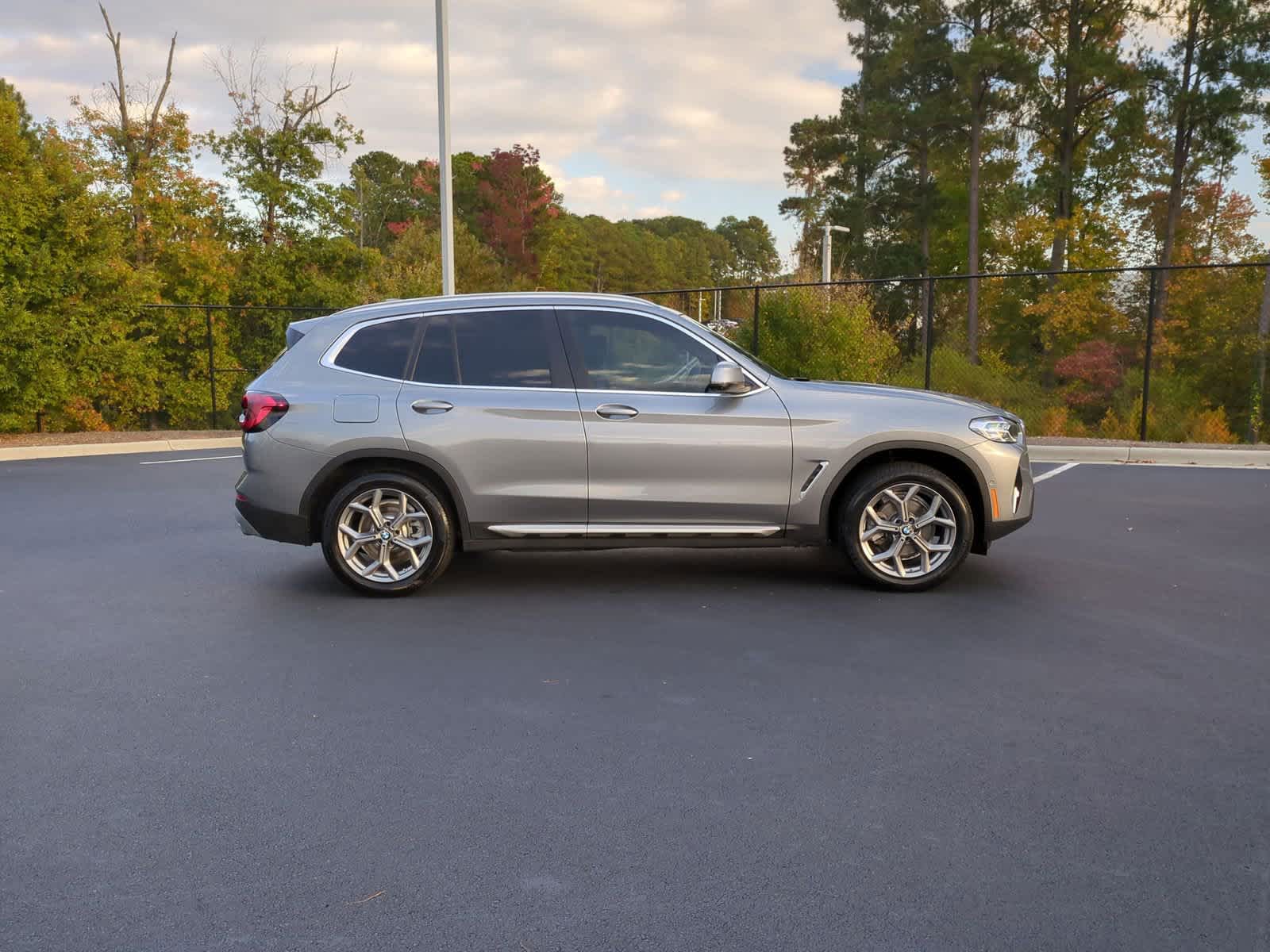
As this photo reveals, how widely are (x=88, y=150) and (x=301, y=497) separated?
2676 cm

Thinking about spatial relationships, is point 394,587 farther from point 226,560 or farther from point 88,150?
point 88,150

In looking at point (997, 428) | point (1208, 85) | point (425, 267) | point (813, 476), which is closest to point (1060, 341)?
point (1208, 85)

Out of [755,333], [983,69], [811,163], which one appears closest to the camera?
[755,333]

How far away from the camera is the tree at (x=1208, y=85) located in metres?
34.3

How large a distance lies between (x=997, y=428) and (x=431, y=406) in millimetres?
3690

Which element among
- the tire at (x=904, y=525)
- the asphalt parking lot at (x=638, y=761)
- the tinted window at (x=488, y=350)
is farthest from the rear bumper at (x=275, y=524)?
the tire at (x=904, y=525)

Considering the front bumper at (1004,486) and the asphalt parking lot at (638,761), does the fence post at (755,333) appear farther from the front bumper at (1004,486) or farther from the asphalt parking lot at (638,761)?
the front bumper at (1004,486)

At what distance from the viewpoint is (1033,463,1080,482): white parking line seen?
13117mm

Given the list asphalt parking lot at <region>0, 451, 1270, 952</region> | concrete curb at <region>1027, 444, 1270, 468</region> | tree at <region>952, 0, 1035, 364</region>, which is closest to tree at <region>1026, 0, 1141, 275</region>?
tree at <region>952, 0, 1035, 364</region>

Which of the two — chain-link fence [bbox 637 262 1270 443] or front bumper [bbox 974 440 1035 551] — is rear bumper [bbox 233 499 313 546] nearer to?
front bumper [bbox 974 440 1035 551]

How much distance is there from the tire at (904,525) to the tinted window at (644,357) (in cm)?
128

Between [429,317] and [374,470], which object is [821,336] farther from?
[374,470]

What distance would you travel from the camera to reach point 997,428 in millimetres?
7223

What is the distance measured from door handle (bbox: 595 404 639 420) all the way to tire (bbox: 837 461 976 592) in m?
1.52
